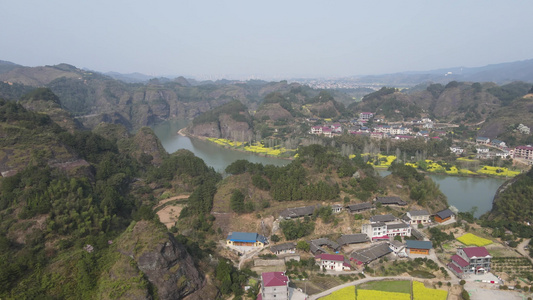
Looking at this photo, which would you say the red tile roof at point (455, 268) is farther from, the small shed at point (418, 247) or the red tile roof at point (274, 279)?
the red tile roof at point (274, 279)

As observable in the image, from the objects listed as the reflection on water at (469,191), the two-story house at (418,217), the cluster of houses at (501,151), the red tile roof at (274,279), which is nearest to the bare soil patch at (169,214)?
the red tile roof at (274,279)

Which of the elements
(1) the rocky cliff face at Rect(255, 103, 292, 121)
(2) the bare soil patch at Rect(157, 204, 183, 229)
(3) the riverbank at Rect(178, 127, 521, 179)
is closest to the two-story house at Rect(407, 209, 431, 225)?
(2) the bare soil patch at Rect(157, 204, 183, 229)

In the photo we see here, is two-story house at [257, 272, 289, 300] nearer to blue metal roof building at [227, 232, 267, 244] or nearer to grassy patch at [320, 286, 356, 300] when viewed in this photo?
grassy patch at [320, 286, 356, 300]

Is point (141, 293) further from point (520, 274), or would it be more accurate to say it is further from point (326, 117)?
point (326, 117)

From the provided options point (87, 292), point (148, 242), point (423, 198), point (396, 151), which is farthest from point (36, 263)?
point (396, 151)

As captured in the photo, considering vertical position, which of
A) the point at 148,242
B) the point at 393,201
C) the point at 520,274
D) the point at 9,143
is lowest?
the point at 520,274

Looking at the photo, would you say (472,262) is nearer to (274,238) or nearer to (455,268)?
(455,268)
